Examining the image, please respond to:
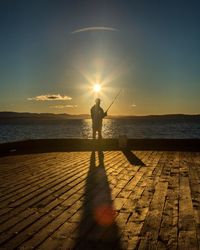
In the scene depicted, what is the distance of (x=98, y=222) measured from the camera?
4.31 meters

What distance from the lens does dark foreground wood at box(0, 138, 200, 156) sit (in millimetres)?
14844

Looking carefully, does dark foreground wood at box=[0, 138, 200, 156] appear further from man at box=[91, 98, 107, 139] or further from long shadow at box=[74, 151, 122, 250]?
long shadow at box=[74, 151, 122, 250]

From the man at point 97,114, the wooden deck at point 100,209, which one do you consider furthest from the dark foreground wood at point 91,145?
the wooden deck at point 100,209

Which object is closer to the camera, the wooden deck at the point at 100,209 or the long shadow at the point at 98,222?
the long shadow at the point at 98,222

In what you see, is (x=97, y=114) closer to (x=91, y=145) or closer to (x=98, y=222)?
(x=91, y=145)

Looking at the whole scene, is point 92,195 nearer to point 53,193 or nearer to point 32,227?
point 53,193

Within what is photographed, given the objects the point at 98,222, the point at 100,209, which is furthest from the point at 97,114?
the point at 98,222

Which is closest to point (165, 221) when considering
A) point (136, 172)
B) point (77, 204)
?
point (77, 204)

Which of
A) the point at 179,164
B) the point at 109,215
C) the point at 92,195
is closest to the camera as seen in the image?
the point at 109,215

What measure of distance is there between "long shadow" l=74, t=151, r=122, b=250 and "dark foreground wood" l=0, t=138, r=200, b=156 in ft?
27.8

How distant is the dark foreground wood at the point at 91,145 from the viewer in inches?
584

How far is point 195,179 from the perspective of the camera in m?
7.44

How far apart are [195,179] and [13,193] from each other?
3.96 metres

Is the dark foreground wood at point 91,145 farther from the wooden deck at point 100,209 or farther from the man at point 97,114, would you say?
the wooden deck at point 100,209
